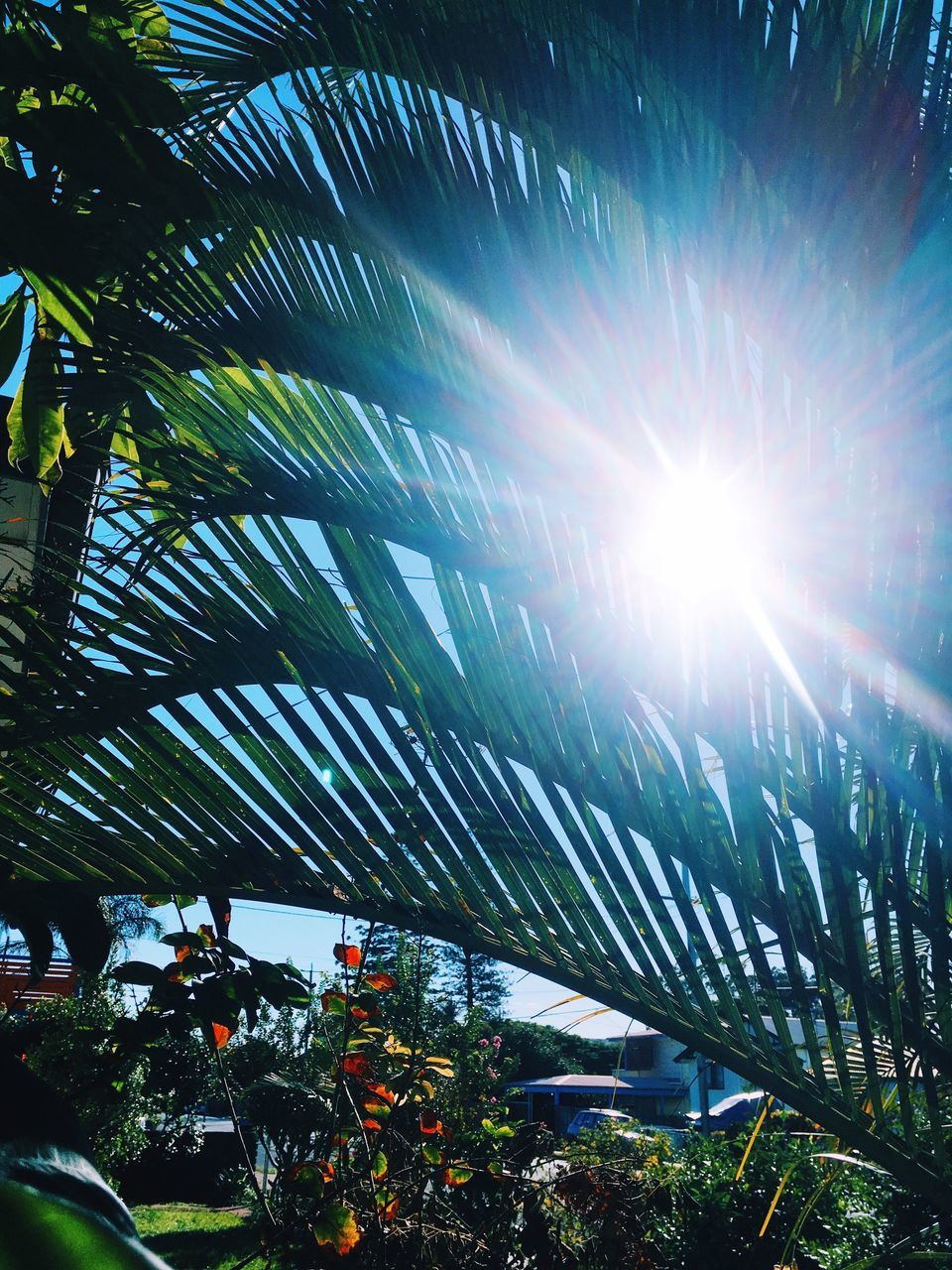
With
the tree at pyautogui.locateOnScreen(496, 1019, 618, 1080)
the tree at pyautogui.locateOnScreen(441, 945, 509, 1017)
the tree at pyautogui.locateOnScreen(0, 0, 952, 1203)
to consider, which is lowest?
the tree at pyautogui.locateOnScreen(496, 1019, 618, 1080)

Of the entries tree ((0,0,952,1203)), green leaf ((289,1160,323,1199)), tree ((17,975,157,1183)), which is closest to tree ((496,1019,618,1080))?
tree ((17,975,157,1183))

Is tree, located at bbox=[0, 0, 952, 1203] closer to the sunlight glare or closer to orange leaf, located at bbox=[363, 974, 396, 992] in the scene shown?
the sunlight glare

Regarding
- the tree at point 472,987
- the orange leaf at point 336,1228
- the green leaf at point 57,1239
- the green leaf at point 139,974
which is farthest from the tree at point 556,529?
A: the green leaf at point 57,1239

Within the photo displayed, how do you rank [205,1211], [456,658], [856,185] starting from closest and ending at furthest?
[856,185] → [456,658] → [205,1211]

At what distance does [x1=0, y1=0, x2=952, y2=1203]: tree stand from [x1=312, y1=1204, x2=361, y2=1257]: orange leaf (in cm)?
117

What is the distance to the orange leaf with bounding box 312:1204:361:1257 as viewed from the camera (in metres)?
2.23

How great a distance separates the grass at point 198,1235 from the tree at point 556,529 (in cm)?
714

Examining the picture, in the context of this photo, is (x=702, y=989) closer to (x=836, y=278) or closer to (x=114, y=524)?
(x=836, y=278)

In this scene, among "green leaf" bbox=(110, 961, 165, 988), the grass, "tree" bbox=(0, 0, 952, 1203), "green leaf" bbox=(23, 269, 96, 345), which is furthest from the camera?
the grass

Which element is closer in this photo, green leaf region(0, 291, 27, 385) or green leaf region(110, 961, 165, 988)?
green leaf region(110, 961, 165, 988)

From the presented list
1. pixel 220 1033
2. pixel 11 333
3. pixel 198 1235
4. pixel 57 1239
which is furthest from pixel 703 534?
pixel 198 1235

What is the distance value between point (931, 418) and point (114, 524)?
155 cm

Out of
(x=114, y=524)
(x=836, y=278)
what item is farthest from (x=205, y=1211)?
(x=836, y=278)

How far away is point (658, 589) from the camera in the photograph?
1685mm
